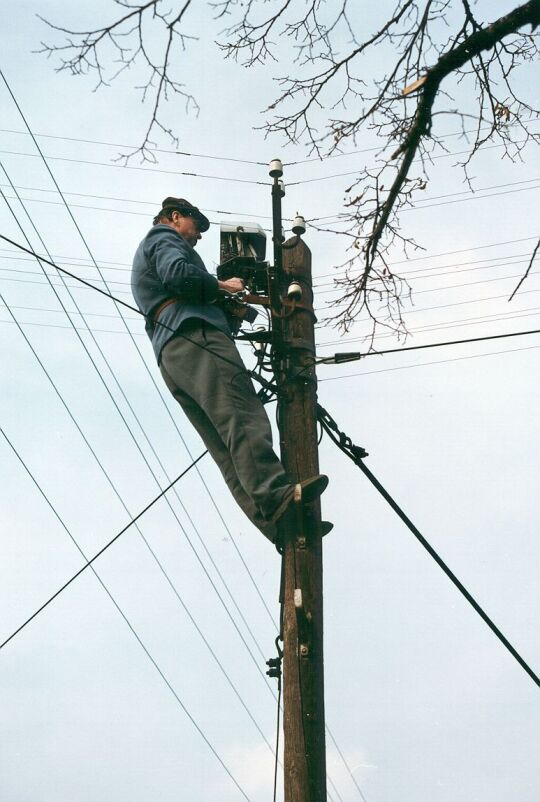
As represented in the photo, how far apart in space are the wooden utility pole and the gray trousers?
201 millimetres

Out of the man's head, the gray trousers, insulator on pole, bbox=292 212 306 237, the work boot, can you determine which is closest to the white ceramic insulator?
insulator on pole, bbox=292 212 306 237

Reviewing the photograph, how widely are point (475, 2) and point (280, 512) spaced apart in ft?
8.30

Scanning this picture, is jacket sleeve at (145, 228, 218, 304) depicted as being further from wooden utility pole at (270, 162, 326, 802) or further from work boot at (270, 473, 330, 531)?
work boot at (270, 473, 330, 531)

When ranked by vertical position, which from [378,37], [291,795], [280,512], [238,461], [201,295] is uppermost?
[378,37]

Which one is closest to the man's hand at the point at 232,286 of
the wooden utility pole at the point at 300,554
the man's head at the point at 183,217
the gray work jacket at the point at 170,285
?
the gray work jacket at the point at 170,285

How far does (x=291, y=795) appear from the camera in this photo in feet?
12.6

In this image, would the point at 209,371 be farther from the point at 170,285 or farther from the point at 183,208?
the point at 183,208

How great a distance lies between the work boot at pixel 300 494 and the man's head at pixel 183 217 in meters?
1.91

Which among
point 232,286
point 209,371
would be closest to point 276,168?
point 232,286

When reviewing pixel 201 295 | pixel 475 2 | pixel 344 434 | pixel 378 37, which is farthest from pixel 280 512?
pixel 475 2

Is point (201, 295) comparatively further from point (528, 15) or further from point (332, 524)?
point (528, 15)

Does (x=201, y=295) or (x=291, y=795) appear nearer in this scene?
(x=291, y=795)

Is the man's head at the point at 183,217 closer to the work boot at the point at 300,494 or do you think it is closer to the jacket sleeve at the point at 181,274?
the jacket sleeve at the point at 181,274

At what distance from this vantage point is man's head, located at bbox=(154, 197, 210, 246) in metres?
5.29
